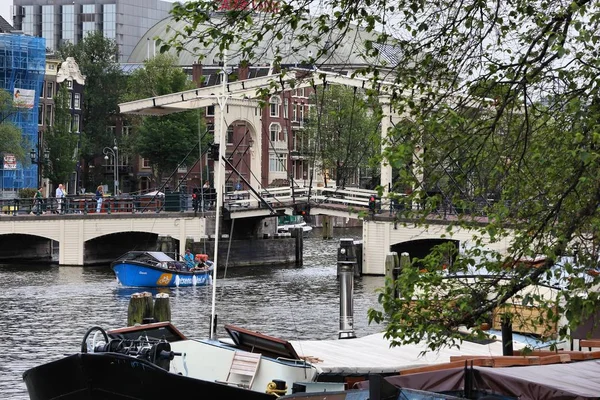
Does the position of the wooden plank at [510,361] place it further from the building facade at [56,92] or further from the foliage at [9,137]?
the building facade at [56,92]

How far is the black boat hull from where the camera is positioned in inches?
642

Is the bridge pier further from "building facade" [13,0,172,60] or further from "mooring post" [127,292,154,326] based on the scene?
"building facade" [13,0,172,60]

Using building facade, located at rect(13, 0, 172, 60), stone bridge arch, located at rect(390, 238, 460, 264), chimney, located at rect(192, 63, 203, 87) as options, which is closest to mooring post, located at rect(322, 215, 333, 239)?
chimney, located at rect(192, 63, 203, 87)

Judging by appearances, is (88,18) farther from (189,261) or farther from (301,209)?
(189,261)

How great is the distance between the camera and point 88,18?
15850 centimetres

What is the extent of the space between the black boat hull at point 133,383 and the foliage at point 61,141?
72.7 m

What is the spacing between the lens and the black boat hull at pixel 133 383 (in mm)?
16297

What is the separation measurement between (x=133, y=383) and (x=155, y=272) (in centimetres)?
2833

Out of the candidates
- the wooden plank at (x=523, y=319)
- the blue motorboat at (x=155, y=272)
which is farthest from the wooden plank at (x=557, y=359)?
the blue motorboat at (x=155, y=272)

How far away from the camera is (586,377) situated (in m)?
13.7

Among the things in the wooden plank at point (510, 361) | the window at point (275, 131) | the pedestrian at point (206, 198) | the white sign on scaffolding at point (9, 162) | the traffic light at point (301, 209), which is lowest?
the wooden plank at point (510, 361)

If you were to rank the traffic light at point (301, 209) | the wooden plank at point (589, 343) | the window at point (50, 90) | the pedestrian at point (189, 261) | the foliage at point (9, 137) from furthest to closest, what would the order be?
the window at point (50, 90) → the foliage at point (9, 137) → the traffic light at point (301, 209) → the pedestrian at point (189, 261) → the wooden plank at point (589, 343)

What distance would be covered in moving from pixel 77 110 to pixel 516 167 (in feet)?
294

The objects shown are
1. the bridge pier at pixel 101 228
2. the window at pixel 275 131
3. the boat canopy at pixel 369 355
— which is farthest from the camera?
the window at pixel 275 131
